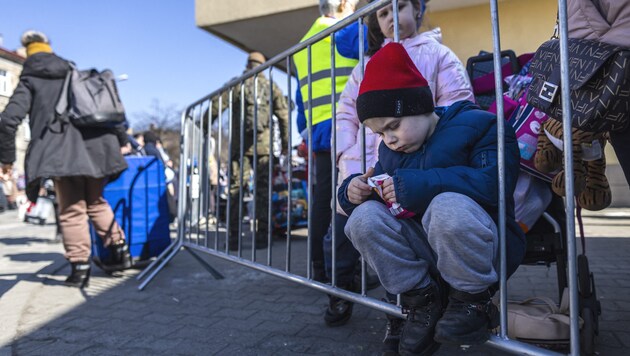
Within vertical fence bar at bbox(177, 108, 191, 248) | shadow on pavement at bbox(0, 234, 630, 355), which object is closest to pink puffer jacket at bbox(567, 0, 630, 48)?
shadow on pavement at bbox(0, 234, 630, 355)

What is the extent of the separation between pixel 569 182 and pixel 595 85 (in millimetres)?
311

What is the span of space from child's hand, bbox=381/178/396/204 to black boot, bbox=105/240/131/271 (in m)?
3.46

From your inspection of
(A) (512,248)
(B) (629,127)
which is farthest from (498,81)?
(A) (512,248)

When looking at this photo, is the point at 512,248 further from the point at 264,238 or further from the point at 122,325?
the point at 264,238

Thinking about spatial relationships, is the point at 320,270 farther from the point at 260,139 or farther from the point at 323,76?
the point at 260,139

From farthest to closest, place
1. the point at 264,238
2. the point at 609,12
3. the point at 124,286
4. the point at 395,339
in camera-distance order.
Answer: the point at 264,238 < the point at 124,286 < the point at 395,339 < the point at 609,12

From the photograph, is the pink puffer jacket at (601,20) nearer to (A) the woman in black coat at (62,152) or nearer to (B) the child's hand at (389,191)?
(B) the child's hand at (389,191)

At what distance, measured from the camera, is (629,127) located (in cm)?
157

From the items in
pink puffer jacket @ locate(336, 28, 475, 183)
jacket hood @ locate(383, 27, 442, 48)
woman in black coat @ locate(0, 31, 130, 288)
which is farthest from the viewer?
woman in black coat @ locate(0, 31, 130, 288)

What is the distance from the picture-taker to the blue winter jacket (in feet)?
5.15

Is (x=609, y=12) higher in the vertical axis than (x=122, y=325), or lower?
higher

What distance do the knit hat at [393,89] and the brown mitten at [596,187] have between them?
2.64ft

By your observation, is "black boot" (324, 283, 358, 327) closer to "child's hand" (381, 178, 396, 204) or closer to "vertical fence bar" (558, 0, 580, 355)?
"child's hand" (381, 178, 396, 204)

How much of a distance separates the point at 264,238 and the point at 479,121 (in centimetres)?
454
